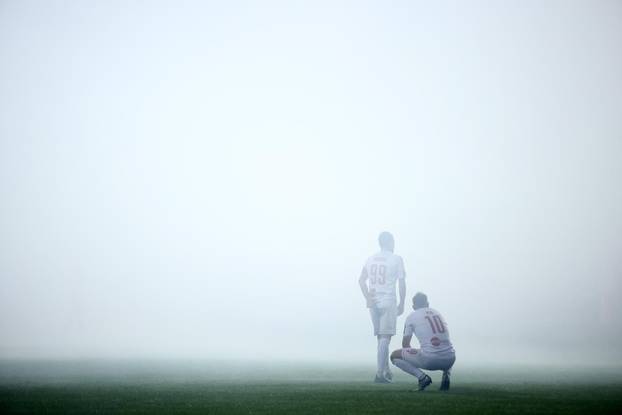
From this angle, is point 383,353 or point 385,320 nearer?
point 383,353

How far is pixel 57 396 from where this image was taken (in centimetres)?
836

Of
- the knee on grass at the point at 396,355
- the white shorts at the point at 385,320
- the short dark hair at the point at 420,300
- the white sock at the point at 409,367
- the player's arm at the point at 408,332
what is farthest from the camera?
the white shorts at the point at 385,320

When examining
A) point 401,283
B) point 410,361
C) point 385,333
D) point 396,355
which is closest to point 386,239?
point 401,283

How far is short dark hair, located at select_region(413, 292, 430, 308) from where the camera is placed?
9.26 m

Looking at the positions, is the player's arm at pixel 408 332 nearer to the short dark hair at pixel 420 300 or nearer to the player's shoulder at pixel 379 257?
the short dark hair at pixel 420 300

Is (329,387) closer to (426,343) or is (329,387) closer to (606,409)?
(426,343)

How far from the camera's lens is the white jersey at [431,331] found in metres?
8.82

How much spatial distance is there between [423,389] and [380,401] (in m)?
1.68

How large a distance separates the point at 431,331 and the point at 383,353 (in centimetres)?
233

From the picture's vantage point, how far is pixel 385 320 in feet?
36.6

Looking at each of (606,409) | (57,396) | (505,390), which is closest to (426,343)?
(505,390)

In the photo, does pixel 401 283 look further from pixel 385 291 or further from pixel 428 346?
pixel 428 346

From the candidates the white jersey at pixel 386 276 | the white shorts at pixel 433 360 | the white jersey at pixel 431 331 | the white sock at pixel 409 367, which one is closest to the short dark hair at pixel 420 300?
the white jersey at pixel 431 331

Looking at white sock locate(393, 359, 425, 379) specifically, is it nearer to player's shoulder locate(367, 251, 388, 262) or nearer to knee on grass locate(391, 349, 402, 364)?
knee on grass locate(391, 349, 402, 364)
